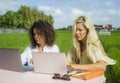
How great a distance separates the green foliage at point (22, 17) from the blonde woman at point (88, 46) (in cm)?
307

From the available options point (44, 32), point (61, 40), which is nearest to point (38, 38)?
point (44, 32)

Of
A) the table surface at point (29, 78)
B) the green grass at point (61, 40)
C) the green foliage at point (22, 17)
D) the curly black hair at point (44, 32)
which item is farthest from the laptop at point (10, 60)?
the green foliage at point (22, 17)

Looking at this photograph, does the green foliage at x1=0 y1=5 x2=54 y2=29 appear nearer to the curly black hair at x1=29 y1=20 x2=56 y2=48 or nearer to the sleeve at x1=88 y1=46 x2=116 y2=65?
the curly black hair at x1=29 y1=20 x2=56 y2=48

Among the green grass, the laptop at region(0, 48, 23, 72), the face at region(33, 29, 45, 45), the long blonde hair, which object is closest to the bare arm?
the long blonde hair

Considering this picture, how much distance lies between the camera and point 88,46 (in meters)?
2.10

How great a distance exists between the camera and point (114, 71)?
11.6 feet

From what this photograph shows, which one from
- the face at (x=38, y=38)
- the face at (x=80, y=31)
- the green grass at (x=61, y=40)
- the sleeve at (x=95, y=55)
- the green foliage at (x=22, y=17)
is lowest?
the green grass at (x=61, y=40)

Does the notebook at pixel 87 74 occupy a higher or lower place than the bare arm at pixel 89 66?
lower

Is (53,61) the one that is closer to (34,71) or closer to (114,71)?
(34,71)

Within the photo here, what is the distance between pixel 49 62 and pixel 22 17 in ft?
13.1

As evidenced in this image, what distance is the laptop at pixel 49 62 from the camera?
1.87m

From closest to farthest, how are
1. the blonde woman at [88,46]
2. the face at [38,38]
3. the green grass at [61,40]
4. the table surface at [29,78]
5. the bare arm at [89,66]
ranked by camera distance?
the table surface at [29,78] < the bare arm at [89,66] < the blonde woman at [88,46] < the face at [38,38] < the green grass at [61,40]

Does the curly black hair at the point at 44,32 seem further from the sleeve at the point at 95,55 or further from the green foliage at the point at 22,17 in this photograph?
the green foliage at the point at 22,17

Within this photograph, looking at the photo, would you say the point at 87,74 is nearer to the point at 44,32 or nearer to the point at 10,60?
the point at 10,60
